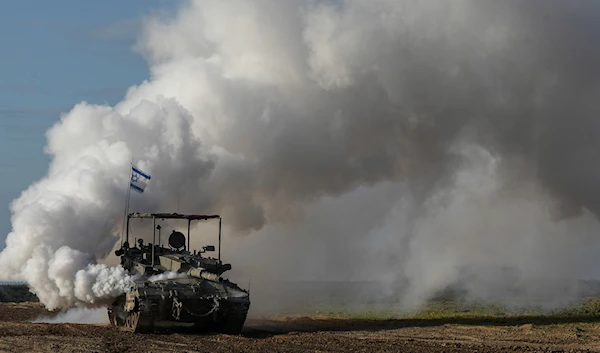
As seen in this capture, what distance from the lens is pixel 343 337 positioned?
1315 inches

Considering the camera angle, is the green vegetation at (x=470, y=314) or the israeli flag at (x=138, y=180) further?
the israeli flag at (x=138, y=180)

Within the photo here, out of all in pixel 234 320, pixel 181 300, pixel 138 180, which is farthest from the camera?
pixel 138 180

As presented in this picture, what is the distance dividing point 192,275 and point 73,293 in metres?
5.11

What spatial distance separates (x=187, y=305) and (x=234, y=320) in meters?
1.86

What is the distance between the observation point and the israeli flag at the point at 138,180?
44188mm

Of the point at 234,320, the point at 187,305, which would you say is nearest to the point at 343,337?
the point at 234,320

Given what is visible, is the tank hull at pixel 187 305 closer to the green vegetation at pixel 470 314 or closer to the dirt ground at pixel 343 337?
the dirt ground at pixel 343 337

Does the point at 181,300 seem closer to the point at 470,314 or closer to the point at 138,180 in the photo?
the point at 138,180

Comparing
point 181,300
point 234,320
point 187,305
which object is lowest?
point 234,320

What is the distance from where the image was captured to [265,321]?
45188 mm

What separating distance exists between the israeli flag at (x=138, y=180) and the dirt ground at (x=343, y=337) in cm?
775

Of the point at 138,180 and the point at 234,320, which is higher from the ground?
the point at 138,180

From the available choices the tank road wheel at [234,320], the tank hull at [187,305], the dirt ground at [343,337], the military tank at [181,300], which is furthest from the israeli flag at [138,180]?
the tank road wheel at [234,320]

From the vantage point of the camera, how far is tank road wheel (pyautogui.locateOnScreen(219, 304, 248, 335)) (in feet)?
117
